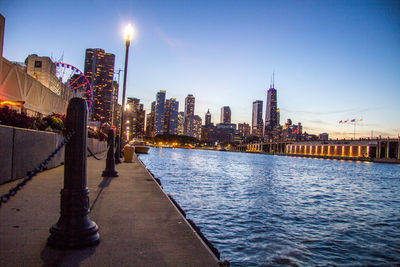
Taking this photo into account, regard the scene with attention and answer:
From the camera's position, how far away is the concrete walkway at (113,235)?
10.4 ft

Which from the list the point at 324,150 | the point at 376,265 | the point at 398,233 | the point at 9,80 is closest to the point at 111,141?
the point at 376,265

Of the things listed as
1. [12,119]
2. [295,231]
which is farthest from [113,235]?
[295,231]

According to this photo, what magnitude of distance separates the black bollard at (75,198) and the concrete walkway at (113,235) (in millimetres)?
140

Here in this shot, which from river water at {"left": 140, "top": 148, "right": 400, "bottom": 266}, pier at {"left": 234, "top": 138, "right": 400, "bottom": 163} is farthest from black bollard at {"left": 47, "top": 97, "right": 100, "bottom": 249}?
pier at {"left": 234, "top": 138, "right": 400, "bottom": 163}

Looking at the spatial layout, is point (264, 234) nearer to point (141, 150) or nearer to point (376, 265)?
point (376, 265)

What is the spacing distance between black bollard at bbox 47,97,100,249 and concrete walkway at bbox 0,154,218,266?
140 mm

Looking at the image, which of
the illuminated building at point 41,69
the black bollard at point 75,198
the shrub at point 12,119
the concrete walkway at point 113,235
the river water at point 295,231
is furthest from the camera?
the illuminated building at point 41,69

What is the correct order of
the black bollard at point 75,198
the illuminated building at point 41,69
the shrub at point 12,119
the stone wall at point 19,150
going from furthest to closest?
the illuminated building at point 41,69 → the shrub at point 12,119 → the stone wall at point 19,150 → the black bollard at point 75,198

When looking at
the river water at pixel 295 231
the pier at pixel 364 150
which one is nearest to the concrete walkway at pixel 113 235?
the river water at pixel 295 231

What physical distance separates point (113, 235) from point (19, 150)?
6.70 meters

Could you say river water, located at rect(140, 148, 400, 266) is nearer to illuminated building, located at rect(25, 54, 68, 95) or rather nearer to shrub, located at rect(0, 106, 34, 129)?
shrub, located at rect(0, 106, 34, 129)

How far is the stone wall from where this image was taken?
777cm

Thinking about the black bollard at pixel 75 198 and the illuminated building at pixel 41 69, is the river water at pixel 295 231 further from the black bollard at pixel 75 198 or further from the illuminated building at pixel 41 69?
the illuminated building at pixel 41 69

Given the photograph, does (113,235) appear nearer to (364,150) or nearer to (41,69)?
(41,69)
